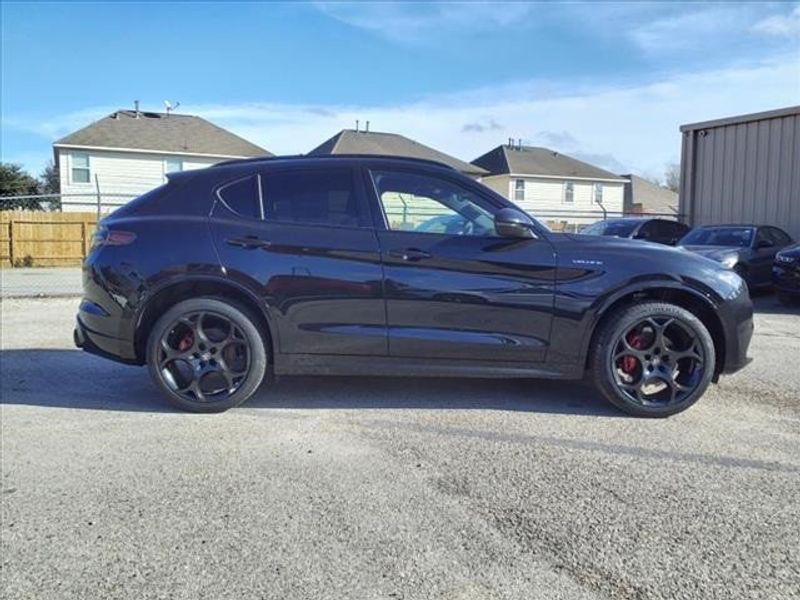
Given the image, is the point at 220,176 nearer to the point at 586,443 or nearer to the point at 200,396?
the point at 200,396

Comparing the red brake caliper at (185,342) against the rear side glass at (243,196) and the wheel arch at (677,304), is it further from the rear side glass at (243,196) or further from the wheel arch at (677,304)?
the wheel arch at (677,304)

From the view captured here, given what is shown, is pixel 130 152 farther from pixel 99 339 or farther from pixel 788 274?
pixel 99 339

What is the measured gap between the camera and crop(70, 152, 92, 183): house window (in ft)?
91.0

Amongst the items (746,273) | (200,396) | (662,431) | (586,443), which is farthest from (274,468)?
(746,273)

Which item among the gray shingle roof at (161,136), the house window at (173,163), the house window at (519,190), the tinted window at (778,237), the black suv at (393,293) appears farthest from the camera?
the house window at (519,190)

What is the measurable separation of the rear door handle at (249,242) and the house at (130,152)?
23.5 meters

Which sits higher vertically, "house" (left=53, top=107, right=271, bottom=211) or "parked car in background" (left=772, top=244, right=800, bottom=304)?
"house" (left=53, top=107, right=271, bottom=211)

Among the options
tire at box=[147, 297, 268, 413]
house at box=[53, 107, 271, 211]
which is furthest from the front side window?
house at box=[53, 107, 271, 211]

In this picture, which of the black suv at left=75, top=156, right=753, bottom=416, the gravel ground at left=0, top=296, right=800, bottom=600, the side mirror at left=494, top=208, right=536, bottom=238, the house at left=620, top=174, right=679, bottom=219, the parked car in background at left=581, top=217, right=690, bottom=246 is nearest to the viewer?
the gravel ground at left=0, top=296, right=800, bottom=600

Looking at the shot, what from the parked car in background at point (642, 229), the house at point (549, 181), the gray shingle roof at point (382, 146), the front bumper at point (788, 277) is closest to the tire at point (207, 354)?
the front bumper at point (788, 277)

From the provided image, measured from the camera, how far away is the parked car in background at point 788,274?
10750mm

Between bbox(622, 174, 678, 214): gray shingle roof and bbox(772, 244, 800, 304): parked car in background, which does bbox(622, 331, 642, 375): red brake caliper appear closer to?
bbox(772, 244, 800, 304): parked car in background

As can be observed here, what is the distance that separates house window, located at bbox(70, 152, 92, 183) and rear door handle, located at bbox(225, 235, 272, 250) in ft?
86.8

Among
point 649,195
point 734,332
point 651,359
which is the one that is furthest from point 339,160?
point 649,195
